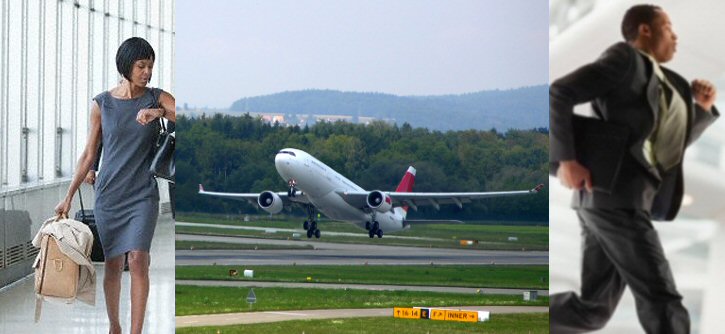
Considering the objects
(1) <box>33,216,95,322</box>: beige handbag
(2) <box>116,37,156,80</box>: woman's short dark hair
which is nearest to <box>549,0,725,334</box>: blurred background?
(2) <box>116,37,156,80</box>: woman's short dark hair

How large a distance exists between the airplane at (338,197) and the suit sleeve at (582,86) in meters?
4.37

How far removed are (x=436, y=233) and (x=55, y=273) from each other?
3.43m

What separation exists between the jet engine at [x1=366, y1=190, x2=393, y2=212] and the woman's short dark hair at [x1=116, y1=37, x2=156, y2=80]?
2806 millimetres

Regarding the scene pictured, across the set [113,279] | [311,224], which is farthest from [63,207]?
[311,224]

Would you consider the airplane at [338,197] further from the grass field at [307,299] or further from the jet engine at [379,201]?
the grass field at [307,299]

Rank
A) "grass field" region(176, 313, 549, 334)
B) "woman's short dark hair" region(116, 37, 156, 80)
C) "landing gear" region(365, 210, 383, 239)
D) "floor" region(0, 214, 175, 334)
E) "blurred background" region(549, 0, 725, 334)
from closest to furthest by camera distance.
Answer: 1. "blurred background" region(549, 0, 725, 334)
2. "woman's short dark hair" region(116, 37, 156, 80)
3. "grass field" region(176, 313, 549, 334)
4. "floor" region(0, 214, 175, 334)
5. "landing gear" region(365, 210, 383, 239)

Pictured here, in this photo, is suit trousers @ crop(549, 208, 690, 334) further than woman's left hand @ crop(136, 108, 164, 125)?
No

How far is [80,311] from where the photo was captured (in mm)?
10023

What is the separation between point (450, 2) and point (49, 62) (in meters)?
6.64

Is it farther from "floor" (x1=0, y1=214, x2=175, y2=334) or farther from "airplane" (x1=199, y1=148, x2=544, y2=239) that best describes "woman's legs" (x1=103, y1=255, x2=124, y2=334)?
Result: "airplane" (x1=199, y1=148, x2=544, y2=239)

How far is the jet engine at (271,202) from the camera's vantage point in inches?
365

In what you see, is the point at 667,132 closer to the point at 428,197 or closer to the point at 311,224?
the point at 428,197

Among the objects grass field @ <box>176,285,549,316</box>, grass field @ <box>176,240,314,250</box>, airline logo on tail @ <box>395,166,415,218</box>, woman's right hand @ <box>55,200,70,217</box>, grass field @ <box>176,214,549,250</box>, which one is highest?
airline logo on tail @ <box>395,166,415,218</box>

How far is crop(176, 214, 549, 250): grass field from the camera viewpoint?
919 cm
